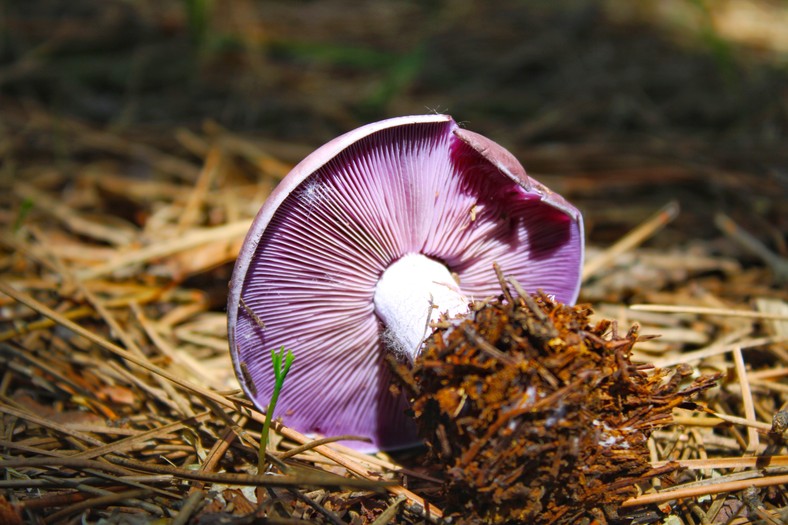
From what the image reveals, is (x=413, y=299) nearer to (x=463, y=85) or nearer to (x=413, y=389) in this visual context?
(x=413, y=389)

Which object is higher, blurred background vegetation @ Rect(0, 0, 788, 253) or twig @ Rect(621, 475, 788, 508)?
blurred background vegetation @ Rect(0, 0, 788, 253)

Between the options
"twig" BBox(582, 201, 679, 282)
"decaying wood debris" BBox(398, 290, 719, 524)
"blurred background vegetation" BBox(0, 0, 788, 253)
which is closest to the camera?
"decaying wood debris" BBox(398, 290, 719, 524)

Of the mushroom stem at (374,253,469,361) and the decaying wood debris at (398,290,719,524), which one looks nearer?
the decaying wood debris at (398,290,719,524)

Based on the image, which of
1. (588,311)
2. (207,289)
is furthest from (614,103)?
(207,289)

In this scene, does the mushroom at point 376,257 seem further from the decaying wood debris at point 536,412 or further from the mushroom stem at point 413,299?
the decaying wood debris at point 536,412

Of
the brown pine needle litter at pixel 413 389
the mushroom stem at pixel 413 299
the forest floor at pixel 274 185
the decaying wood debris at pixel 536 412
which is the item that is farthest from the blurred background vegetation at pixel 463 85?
the decaying wood debris at pixel 536 412

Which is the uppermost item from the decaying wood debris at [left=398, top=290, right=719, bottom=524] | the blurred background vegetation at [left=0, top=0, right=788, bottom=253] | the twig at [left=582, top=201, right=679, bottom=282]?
the blurred background vegetation at [left=0, top=0, right=788, bottom=253]

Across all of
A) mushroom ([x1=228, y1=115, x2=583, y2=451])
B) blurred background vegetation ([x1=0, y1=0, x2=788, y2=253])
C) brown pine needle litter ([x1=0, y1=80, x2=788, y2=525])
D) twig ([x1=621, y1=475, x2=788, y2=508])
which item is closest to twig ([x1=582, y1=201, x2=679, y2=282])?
brown pine needle litter ([x1=0, y1=80, x2=788, y2=525])

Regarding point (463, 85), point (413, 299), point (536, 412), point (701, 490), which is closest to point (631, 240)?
point (701, 490)

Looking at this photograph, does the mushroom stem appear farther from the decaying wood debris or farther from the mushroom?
the decaying wood debris
